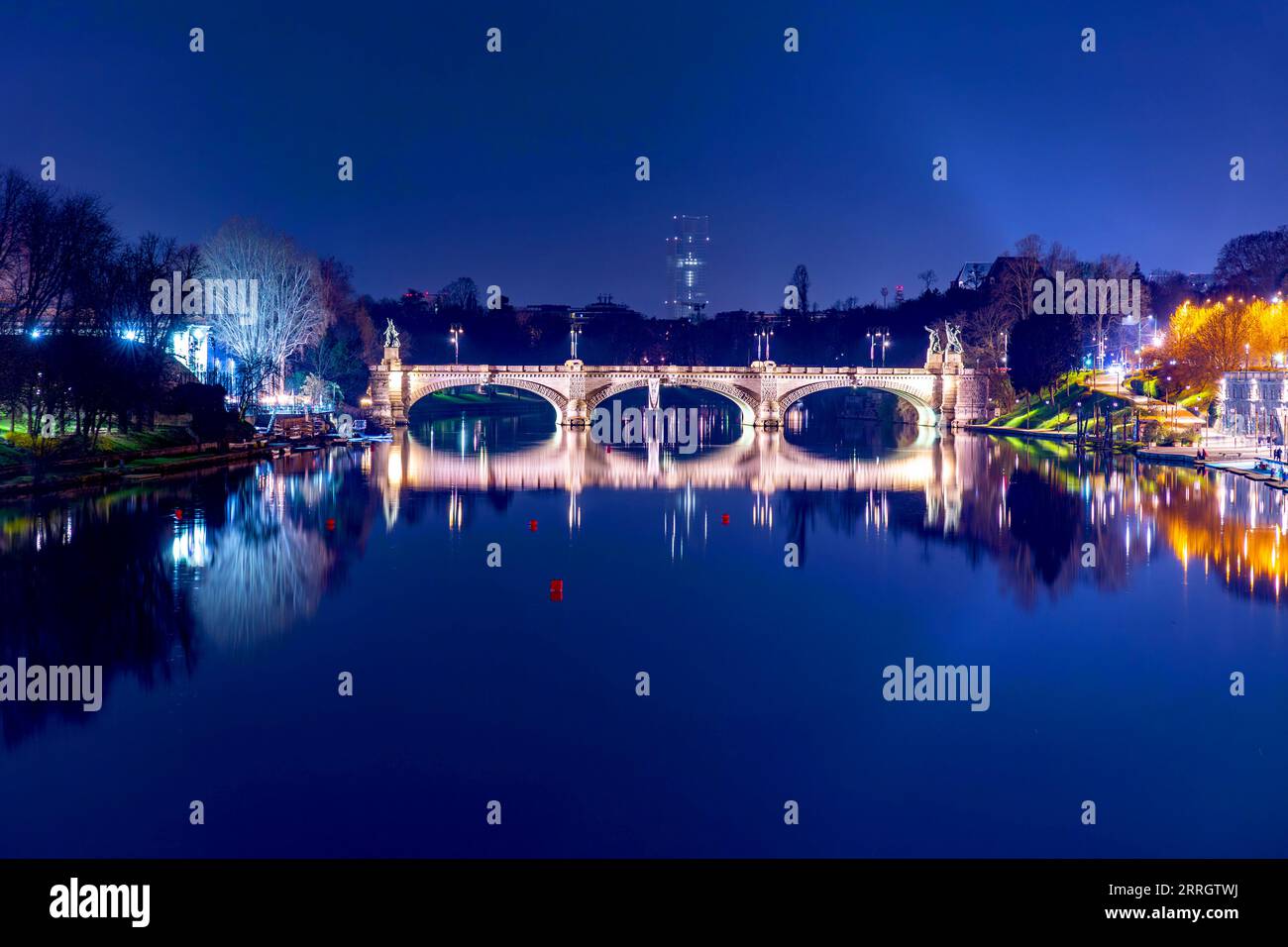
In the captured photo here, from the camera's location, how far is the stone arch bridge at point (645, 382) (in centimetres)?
12269

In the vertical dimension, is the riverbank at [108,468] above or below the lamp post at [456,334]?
below

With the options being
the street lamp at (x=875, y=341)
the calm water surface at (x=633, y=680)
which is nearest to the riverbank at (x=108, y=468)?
the calm water surface at (x=633, y=680)

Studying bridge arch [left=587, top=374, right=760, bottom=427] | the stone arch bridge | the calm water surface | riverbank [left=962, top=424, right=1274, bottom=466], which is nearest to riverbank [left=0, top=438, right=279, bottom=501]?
the calm water surface

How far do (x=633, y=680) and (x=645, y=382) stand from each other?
99.7m

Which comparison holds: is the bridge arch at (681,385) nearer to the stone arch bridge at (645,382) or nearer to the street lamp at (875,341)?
the stone arch bridge at (645,382)

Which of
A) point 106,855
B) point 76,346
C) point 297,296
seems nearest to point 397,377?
point 297,296

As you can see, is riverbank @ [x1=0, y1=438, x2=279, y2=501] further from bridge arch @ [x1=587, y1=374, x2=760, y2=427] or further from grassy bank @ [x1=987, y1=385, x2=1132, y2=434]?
grassy bank @ [x1=987, y1=385, x2=1132, y2=434]

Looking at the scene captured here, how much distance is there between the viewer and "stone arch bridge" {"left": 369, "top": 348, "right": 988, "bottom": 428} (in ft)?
403

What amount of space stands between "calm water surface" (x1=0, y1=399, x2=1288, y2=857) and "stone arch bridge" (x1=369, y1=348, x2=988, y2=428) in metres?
67.6

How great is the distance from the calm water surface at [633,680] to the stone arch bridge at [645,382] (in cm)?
6762

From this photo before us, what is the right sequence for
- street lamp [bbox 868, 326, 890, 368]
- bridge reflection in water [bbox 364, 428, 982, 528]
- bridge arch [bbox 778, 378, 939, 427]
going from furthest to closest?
1. street lamp [bbox 868, 326, 890, 368]
2. bridge arch [bbox 778, 378, 939, 427]
3. bridge reflection in water [bbox 364, 428, 982, 528]
